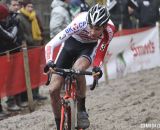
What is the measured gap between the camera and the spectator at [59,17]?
39.0ft

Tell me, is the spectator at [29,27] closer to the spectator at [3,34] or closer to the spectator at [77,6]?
the spectator at [3,34]

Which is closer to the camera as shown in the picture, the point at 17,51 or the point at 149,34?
the point at 17,51

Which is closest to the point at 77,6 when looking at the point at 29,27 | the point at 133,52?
the point at 29,27

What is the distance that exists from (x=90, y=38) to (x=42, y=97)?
13.5ft

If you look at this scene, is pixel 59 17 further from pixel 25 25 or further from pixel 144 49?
pixel 144 49

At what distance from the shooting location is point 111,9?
49.5ft

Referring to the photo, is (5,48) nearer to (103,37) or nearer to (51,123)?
(51,123)

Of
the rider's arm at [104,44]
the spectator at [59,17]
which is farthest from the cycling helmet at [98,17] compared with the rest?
the spectator at [59,17]

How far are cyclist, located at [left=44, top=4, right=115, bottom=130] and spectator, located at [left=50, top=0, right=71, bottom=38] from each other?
13.4ft

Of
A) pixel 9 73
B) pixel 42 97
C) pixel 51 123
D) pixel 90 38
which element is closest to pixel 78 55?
pixel 90 38

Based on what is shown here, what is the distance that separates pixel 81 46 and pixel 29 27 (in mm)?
3619

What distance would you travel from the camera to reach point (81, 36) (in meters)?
7.67

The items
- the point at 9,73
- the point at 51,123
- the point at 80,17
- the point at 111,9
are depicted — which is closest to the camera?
the point at 80,17

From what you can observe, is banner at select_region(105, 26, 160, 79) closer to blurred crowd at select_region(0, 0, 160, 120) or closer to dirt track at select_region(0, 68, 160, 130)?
dirt track at select_region(0, 68, 160, 130)
